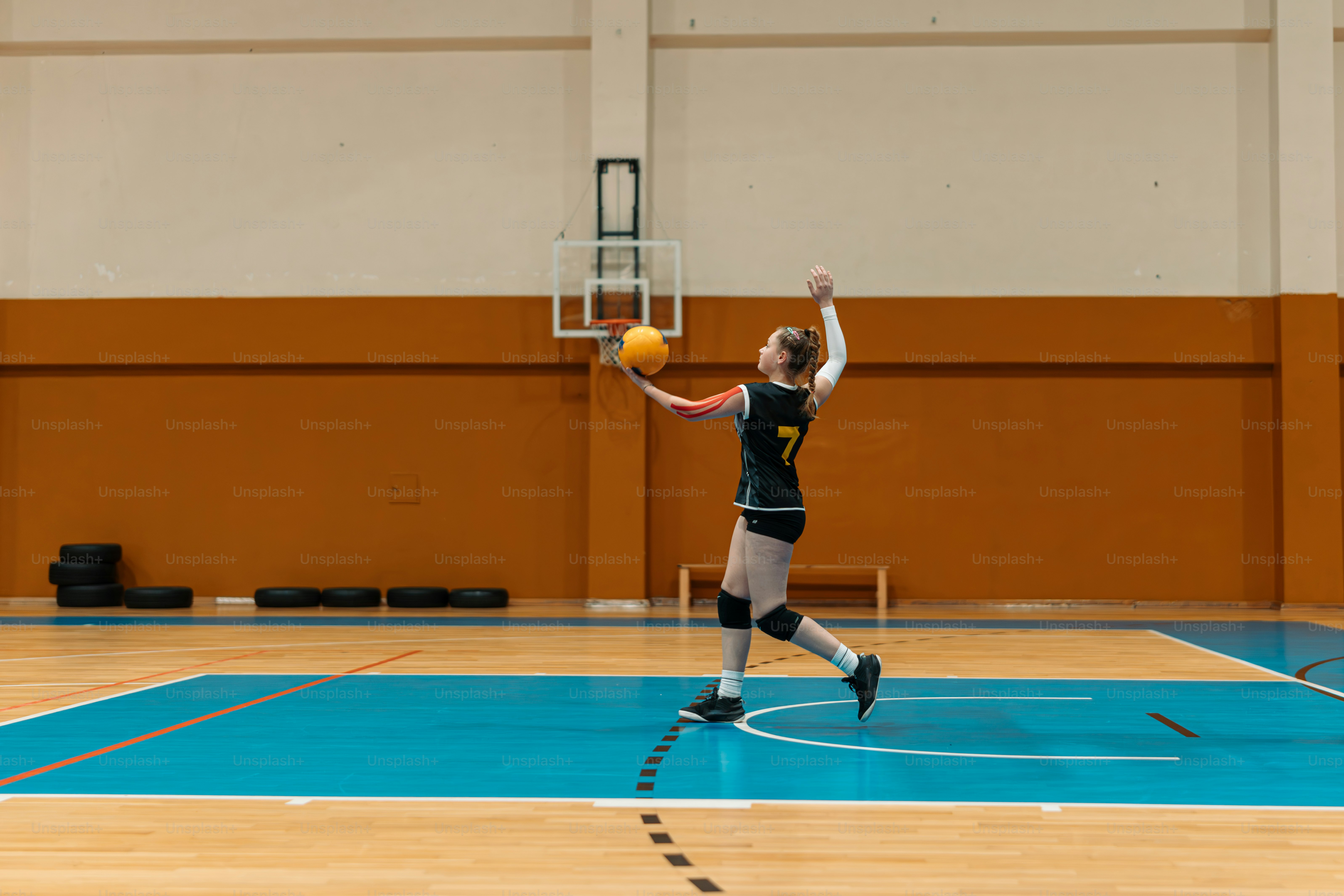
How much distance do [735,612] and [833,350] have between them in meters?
1.37

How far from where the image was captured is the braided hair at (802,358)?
5.01 metres

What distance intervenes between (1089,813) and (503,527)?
33.2ft

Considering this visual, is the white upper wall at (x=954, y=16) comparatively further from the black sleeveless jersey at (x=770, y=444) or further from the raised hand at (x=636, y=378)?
the black sleeveless jersey at (x=770, y=444)

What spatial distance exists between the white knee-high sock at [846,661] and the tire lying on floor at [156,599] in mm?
9777

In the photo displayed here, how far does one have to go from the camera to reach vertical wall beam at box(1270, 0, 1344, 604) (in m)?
12.2

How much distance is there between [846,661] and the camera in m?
4.98

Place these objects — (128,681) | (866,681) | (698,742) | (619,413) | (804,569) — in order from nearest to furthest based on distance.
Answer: (698,742)
(866,681)
(128,681)
(804,569)
(619,413)

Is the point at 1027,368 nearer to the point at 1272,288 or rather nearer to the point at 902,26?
the point at 1272,288

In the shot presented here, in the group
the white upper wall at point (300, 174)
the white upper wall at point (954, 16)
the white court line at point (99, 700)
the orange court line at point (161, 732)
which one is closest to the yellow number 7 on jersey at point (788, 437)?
the orange court line at point (161, 732)

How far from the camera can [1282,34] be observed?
1246 centimetres

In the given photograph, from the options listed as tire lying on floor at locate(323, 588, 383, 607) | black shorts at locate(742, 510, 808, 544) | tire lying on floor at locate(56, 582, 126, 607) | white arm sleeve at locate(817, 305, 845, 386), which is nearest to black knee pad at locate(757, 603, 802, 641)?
black shorts at locate(742, 510, 808, 544)

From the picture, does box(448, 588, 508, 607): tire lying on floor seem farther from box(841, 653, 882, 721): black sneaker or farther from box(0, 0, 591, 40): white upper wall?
box(841, 653, 882, 721): black sneaker

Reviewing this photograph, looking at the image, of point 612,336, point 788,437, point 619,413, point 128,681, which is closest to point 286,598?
point 619,413

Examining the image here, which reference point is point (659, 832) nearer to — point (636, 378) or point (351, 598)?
point (636, 378)
